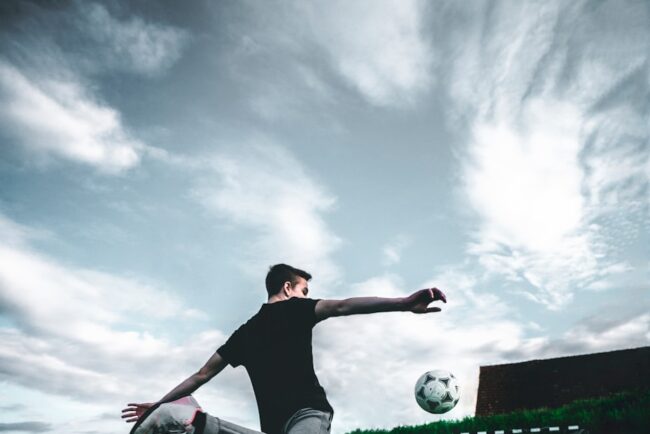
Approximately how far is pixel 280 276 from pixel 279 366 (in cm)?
70

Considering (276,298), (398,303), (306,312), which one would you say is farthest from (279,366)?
(398,303)

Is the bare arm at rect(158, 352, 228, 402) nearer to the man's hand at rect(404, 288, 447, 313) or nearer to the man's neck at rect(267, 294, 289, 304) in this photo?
the man's neck at rect(267, 294, 289, 304)

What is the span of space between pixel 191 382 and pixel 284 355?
73cm

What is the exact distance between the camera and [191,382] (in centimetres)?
292

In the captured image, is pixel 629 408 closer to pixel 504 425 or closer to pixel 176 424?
pixel 504 425

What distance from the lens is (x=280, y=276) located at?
10.4 feet

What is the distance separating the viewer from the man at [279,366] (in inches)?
88.1

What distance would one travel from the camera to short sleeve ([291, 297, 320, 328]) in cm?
268

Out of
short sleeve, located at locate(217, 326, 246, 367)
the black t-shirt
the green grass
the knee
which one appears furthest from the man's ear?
the green grass

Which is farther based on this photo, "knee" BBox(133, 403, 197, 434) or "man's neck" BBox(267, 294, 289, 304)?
"man's neck" BBox(267, 294, 289, 304)

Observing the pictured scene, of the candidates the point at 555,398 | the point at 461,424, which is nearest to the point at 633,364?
the point at 555,398

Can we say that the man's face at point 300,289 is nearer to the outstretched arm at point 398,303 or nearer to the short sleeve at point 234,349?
the short sleeve at point 234,349

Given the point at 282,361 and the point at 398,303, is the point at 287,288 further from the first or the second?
the point at 398,303

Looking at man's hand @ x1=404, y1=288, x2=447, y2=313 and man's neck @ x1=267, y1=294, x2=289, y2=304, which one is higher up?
man's neck @ x1=267, y1=294, x2=289, y2=304
